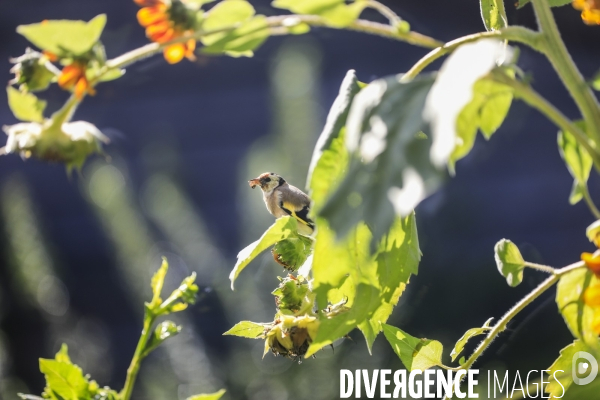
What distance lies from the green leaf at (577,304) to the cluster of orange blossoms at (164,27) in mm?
176

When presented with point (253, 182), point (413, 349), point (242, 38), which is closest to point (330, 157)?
point (242, 38)

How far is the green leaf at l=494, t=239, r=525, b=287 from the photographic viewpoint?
0.31 meters

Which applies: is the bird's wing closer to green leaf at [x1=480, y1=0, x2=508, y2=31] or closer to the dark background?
green leaf at [x1=480, y1=0, x2=508, y2=31]

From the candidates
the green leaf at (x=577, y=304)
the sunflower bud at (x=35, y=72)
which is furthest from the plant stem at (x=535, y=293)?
the sunflower bud at (x=35, y=72)

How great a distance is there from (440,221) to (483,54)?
1.78m

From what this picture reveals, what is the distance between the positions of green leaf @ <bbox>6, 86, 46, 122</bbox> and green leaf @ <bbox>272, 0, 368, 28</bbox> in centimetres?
12

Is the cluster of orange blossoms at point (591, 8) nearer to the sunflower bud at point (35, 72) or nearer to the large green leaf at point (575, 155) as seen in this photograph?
the large green leaf at point (575, 155)

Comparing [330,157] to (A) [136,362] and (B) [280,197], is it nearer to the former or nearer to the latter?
(A) [136,362]

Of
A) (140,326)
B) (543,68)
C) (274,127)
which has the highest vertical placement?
(543,68)

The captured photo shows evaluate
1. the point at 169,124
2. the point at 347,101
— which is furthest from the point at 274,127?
the point at 347,101

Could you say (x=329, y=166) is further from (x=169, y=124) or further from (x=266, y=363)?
(x=169, y=124)

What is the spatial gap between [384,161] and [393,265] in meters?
0.12

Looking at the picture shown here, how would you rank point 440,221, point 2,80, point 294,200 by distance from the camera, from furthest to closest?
1. point 2,80
2. point 440,221
3. point 294,200

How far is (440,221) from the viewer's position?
1941mm
